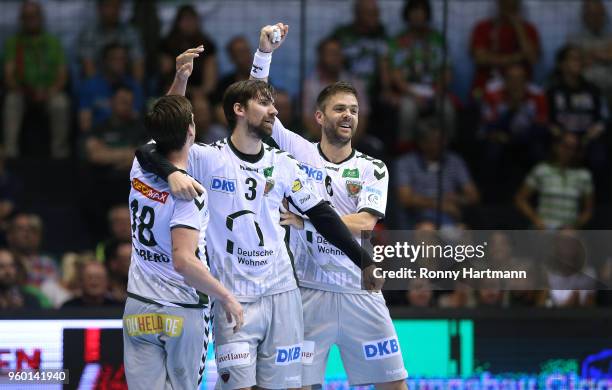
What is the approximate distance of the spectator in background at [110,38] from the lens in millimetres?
12562

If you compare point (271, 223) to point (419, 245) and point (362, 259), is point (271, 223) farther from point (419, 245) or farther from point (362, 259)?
point (419, 245)

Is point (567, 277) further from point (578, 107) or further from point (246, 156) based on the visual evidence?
point (246, 156)

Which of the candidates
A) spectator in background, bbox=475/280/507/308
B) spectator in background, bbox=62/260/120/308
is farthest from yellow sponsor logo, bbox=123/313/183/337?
spectator in background, bbox=475/280/507/308

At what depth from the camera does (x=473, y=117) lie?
13.0 meters

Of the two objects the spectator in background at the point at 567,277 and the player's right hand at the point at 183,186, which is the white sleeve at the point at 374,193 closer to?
the player's right hand at the point at 183,186

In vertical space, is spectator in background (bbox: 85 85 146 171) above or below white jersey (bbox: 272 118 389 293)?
above

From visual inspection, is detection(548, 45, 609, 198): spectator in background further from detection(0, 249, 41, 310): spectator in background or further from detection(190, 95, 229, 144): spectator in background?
detection(0, 249, 41, 310): spectator in background

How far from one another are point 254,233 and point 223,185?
0.34 meters

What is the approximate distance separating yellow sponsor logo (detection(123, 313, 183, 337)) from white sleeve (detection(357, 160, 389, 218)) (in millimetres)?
1607

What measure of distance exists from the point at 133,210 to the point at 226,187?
0.69 meters

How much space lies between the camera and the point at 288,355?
25.2 ft

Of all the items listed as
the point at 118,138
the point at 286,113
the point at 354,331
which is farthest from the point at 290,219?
the point at 118,138

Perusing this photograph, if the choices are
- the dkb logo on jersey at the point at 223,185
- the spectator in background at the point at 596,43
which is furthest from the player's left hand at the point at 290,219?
the spectator in background at the point at 596,43

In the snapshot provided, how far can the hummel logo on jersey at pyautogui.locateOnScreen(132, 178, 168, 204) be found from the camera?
6996 mm
